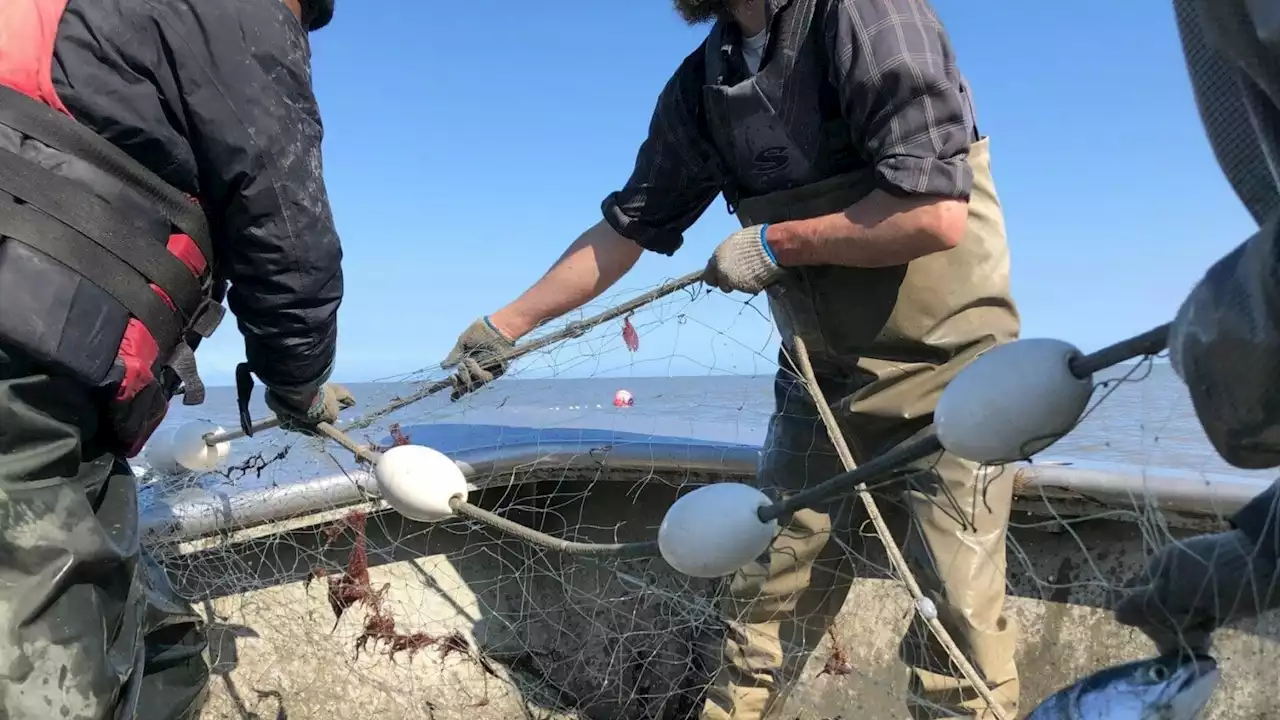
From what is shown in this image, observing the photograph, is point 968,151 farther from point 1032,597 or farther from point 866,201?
point 1032,597

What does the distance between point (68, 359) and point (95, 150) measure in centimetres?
37

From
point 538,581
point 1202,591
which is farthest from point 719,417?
point 1202,591

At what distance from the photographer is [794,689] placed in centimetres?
290

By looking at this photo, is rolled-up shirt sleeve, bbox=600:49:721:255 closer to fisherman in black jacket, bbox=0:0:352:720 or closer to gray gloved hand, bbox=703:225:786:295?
gray gloved hand, bbox=703:225:786:295

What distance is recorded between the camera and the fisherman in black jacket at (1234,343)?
868 mm

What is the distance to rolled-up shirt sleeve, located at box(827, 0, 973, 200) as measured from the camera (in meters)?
1.98

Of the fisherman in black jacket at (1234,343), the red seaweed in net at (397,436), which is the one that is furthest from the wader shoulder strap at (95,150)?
the red seaweed in net at (397,436)

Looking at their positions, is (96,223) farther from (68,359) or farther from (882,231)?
(882,231)

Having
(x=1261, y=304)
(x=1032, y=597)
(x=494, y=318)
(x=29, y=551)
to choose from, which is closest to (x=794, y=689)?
(x=1032, y=597)

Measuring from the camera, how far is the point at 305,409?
250cm

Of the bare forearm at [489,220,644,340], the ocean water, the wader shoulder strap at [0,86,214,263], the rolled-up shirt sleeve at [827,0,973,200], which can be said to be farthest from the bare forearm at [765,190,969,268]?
the wader shoulder strap at [0,86,214,263]

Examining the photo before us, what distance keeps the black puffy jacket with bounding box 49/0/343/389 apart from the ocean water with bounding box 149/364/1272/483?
103cm

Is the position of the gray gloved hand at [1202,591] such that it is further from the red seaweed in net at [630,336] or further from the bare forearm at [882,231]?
the red seaweed in net at [630,336]

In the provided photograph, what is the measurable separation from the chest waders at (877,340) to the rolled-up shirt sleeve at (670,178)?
0.35 feet
